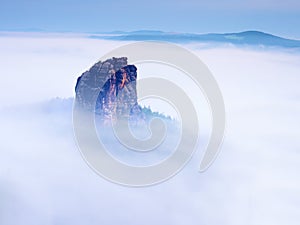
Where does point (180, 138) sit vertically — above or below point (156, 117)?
below

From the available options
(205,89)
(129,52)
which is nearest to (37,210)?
(129,52)

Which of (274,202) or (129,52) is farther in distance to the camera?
(274,202)

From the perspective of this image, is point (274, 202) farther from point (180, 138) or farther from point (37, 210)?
point (37, 210)

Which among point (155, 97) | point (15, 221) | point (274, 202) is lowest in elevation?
point (15, 221)

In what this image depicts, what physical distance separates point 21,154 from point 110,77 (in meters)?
2.34

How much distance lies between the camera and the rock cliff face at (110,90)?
4.26 m

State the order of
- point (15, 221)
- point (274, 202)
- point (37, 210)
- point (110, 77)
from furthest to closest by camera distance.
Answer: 1. point (274, 202)
2. point (37, 210)
3. point (15, 221)
4. point (110, 77)

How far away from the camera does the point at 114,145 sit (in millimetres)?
4207

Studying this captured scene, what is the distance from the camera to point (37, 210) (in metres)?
5.23

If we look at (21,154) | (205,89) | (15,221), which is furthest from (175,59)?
(21,154)

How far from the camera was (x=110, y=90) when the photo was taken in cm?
438

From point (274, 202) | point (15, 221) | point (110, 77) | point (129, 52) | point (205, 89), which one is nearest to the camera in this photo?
point (205, 89)

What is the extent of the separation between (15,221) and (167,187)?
1.89 metres

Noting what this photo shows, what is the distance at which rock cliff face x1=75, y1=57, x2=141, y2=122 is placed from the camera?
4.26 metres
